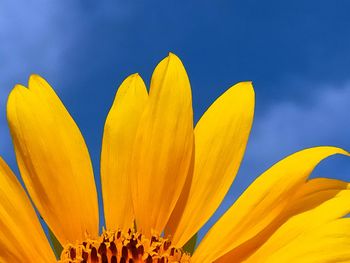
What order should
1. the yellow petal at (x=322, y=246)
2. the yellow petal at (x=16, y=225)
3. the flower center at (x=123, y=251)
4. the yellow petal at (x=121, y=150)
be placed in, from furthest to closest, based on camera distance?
the yellow petal at (x=121, y=150), the flower center at (x=123, y=251), the yellow petal at (x=16, y=225), the yellow petal at (x=322, y=246)

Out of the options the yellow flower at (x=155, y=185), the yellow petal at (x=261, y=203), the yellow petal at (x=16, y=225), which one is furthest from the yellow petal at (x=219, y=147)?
the yellow petal at (x=16, y=225)

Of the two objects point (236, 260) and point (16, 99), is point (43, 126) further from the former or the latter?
point (236, 260)

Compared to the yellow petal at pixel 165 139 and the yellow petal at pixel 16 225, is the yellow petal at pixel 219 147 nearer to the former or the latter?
the yellow petal at pixel 165 139

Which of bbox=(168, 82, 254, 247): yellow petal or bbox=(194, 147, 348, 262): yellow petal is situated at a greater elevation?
bbox=(168, 82, 254, 247): yellow petal

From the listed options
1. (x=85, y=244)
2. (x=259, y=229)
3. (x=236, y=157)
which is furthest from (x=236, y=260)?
(x=85, y=244)

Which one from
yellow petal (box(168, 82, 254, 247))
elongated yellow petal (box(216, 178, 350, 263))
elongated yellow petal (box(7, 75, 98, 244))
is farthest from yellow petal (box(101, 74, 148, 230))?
elongated yellow petal (box(216, 178, 350, 263))

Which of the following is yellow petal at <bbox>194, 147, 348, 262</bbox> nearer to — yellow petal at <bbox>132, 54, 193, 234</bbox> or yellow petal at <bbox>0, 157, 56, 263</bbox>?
yellow petal at <bbox>132, 54, 193, 234</bbox>
